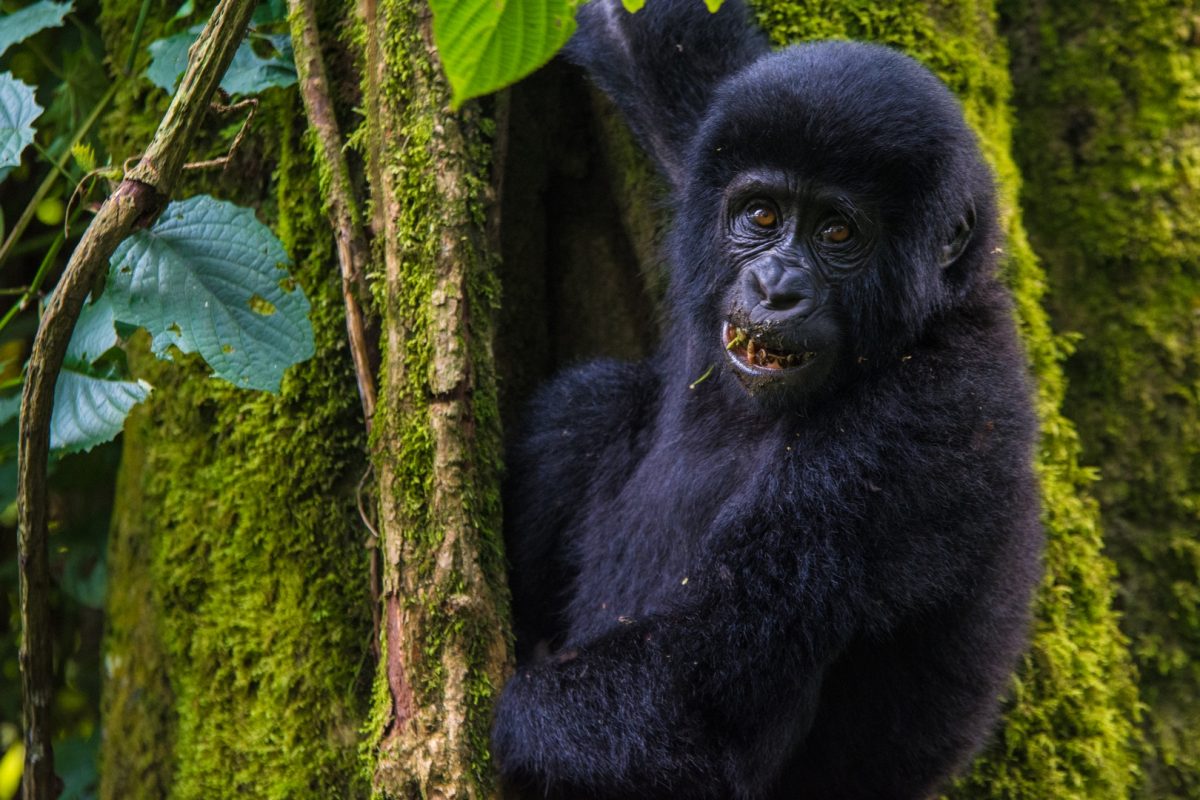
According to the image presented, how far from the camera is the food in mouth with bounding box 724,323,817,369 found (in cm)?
375

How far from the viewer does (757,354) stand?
3803mm

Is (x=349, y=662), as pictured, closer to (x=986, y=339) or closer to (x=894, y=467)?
(x=894, y=467)

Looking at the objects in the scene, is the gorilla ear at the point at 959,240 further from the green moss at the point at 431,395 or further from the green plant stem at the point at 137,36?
the green plant stem at the point at 137,36

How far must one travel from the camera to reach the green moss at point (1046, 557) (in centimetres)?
455

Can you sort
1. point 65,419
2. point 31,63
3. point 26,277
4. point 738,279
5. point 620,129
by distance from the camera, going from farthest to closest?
point 26,277
point 31,63
point 620,129
point 738,279
point 65,419

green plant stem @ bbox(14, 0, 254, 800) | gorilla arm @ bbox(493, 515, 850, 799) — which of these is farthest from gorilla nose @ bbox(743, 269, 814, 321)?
green plant stem @ bbox(14, 0, 254, 800)

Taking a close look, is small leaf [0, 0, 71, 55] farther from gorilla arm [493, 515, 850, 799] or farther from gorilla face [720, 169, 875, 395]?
gorilla arm [493, 515, 850, 799]

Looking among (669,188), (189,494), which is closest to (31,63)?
(189,494)

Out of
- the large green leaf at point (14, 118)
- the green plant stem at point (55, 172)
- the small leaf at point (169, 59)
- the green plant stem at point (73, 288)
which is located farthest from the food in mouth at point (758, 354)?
the green plant stem at point (55, 172)

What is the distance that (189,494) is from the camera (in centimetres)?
438

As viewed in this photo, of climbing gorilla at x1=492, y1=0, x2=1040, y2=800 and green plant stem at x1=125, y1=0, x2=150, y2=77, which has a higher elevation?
green plant stem at x1=125, y1=0, x2=150, y2=77

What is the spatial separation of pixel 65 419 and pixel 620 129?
8.73ft

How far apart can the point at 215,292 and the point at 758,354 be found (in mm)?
1749

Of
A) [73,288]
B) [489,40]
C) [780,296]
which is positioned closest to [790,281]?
[780,296]
